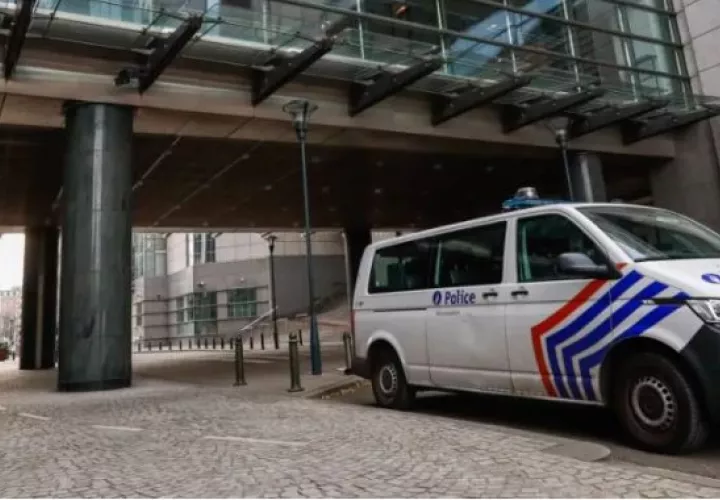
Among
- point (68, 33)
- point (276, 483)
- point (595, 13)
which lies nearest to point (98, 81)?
point (68, 33)

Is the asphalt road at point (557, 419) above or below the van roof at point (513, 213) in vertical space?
below

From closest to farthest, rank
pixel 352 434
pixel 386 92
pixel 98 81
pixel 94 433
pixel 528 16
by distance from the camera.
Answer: pixel 352 434 < pixel 94 433 < pixel 98 81 < pixel 386 92 < pixel 528 16

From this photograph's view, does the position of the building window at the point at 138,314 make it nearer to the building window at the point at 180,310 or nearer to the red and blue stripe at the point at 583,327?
the building window at the point at 180,310

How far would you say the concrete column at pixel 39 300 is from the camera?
2522 cm

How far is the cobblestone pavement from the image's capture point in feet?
13.0

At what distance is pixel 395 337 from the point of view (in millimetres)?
7668

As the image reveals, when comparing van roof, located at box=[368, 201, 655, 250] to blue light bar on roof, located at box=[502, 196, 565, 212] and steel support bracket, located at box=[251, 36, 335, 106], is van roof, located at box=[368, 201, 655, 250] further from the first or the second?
steel support bracket, located at box=[251, 36, 335, 106]

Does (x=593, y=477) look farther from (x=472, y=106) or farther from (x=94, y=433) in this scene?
(x=472, y=106)

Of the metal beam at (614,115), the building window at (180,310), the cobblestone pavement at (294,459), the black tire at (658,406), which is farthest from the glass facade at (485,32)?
the building window at (180,310)

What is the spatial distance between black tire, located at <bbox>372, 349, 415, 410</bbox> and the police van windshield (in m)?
3.15

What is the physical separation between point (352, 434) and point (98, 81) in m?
10.4

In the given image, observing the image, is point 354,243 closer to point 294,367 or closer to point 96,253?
point 96,253

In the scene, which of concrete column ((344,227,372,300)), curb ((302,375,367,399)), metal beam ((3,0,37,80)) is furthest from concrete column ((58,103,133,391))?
concrete column ((344,227,372,300))

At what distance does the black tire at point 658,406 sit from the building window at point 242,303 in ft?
153
